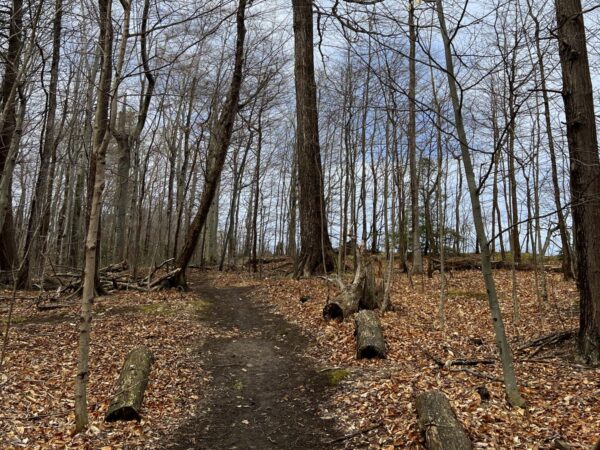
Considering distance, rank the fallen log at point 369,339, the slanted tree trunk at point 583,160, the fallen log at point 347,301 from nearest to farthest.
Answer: the slanted tree trunk at point 583,160
the fallen log at point 369,339
the fallen log at point 347,301

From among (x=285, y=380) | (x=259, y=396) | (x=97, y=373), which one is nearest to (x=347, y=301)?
(x=285, y=380)

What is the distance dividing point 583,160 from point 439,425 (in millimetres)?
3737

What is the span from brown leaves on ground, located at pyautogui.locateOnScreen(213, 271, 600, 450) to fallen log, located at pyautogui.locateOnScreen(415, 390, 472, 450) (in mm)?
172

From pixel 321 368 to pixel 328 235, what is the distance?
296 inches

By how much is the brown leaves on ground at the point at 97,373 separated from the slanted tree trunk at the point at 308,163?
4.32 metres

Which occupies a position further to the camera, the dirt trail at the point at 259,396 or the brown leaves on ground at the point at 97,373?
the dirt trail at the point at 259,396

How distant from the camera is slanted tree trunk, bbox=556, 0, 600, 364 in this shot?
5156 mm

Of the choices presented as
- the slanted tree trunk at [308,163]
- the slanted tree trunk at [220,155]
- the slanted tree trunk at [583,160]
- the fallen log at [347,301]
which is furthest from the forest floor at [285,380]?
the slanted tree trunk at [308,163]

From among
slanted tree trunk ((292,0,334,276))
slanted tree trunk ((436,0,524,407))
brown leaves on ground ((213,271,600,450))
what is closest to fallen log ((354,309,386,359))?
brown leaves on ground ((213,271,600,450))

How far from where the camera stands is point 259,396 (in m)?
5.62

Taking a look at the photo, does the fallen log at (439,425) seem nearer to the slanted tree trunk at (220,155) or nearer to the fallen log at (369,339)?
the fallen log at (369,339)

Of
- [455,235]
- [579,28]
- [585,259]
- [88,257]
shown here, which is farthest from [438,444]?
[455,235]

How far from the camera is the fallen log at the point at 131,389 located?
460cm

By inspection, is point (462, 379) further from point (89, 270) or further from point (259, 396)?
point (89, 270)
